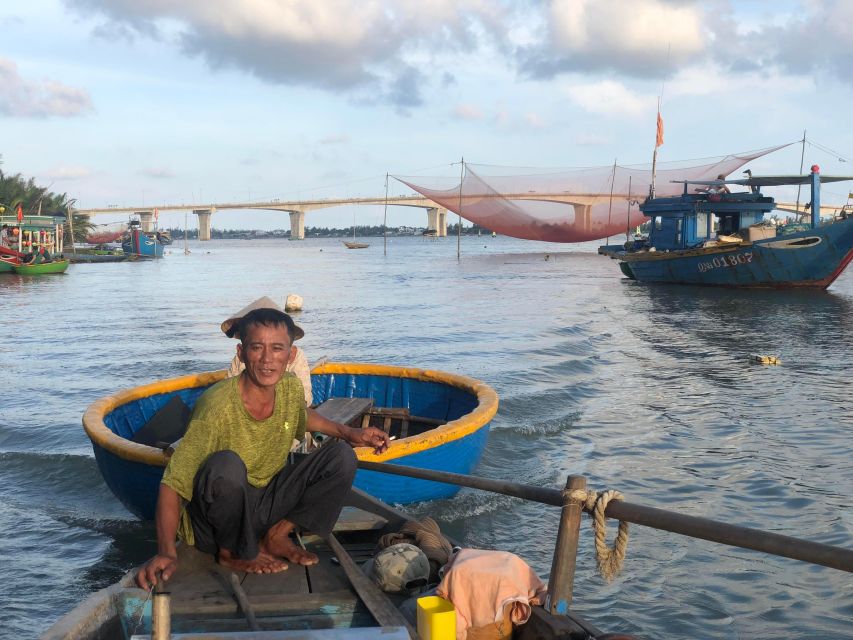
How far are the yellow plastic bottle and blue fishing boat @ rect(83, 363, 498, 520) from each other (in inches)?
93.1

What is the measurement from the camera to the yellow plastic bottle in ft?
9.98

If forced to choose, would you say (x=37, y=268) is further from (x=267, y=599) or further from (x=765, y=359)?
(x=267, y=599)

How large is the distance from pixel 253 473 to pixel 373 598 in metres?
0.79

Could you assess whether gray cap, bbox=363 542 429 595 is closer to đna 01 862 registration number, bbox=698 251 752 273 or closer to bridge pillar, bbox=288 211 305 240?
đna 01 862 registration number, bbox=698 251 752 273

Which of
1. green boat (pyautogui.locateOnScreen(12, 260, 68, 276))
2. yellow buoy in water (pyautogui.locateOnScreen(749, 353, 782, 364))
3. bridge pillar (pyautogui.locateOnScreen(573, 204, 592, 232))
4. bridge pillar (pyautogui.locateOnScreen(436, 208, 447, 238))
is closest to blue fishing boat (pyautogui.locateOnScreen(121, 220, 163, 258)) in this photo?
green boat (pyautogui.locateOnScreen(12, 260, 68, 276))

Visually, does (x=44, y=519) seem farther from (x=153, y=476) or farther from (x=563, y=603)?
(x=563, y=603)

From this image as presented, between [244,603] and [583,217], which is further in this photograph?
[583,217]

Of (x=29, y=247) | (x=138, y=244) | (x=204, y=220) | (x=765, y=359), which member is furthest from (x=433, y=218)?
(x=765, y=359)

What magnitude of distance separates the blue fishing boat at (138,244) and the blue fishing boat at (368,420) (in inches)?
2462

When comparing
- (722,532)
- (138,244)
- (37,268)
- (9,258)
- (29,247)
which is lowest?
(37,268)

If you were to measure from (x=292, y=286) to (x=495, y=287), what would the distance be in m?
10.4

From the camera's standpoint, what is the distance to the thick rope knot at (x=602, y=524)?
314cm

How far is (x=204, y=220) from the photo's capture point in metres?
112

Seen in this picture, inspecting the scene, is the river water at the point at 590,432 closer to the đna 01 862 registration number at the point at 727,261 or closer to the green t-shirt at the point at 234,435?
the green t-shirt at the point at 234,435
